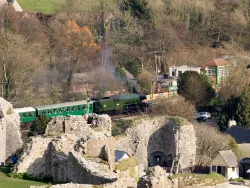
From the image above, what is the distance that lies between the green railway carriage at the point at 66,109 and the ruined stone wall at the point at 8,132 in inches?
652

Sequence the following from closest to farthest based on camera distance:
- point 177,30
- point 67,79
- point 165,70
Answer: point 67,79, point 165,70, point 177,30

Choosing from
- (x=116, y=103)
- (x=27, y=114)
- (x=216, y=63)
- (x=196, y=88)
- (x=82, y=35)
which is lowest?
(x=116, y=103)

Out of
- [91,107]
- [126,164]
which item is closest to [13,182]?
[126,164]

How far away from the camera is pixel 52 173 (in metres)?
23.1

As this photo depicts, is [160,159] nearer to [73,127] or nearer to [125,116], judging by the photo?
[73,127]

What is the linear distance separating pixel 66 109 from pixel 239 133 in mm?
9998

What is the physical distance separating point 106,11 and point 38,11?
20.3 feet

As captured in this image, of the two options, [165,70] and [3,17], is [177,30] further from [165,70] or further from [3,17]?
[3,17]

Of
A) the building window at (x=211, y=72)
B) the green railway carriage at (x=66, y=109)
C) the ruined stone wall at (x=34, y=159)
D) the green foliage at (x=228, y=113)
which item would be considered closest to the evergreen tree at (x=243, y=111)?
the green foliage at (x=228, y=113)

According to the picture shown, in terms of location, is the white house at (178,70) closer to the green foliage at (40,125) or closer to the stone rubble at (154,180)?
the green foliage at (40,125)

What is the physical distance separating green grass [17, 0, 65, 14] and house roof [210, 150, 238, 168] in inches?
1770

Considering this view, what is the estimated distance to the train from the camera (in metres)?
45.4

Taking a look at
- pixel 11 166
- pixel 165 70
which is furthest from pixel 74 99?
pixel 11 166

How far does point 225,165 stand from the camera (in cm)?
3491
